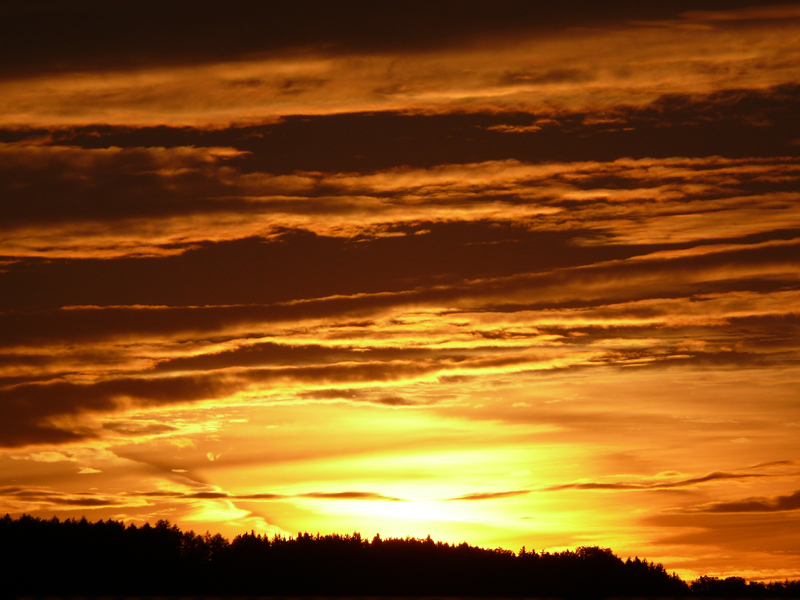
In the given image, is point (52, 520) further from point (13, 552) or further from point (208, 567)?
point (208, 567)

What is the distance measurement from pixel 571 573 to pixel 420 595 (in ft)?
76.7

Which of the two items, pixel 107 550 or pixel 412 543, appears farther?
pixel 412 543

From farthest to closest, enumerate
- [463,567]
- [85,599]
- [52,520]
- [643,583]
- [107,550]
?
[643,583]
[463,567]
[52,520]
[107,550]
[85,599]

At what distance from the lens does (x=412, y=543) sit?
135 metres

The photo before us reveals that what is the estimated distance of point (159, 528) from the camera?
11619 cm

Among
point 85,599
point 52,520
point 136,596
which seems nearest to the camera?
point 85,599

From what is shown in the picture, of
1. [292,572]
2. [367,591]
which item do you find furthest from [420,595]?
[292,572]

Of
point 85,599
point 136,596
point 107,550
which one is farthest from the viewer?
point 107,550

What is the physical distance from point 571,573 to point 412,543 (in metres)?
21.0

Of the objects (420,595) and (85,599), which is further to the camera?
(420,595)

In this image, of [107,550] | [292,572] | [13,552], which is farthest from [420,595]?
[13,552]

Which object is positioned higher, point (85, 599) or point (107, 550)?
point (107, 550)

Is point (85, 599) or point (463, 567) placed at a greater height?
point (463, 567)

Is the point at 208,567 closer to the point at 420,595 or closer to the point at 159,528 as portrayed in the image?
the point at 159,528
